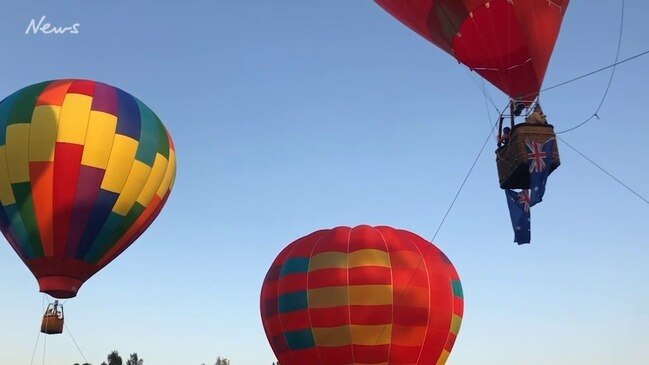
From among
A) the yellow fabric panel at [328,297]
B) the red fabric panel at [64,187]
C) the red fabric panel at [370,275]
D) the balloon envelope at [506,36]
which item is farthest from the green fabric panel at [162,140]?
the balloon envelope at [506,36]

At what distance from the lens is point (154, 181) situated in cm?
1630

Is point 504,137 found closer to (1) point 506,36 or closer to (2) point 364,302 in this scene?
(1) point 506,36

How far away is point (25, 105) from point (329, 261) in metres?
7.89

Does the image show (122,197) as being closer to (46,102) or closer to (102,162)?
(102,162)

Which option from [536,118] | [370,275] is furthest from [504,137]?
[370,275]

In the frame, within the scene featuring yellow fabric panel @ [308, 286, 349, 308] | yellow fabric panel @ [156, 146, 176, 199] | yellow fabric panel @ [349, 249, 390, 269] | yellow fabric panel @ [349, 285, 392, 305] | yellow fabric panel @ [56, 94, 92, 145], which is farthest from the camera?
yellow fabric panel @ [349, 249, 390, 269]

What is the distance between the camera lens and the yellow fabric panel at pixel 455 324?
18.1 m

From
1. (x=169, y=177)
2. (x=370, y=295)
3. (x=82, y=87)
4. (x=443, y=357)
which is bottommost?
(x=443, y=357)

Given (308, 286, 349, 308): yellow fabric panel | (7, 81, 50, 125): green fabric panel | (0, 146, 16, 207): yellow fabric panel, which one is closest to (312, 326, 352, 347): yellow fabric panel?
(308, 286, 349, 308): yellow fabric panel

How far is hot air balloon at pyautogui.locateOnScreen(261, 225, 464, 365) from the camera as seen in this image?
16.9 metres

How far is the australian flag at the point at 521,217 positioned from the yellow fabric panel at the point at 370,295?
6621 millimetres

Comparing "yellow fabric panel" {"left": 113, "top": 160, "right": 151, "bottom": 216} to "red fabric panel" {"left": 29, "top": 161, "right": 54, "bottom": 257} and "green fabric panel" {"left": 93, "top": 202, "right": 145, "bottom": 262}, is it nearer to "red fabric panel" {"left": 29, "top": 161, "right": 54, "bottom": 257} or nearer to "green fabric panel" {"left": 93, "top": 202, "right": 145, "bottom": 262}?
"green fabric panel" {"left": 93, "top": 202, "right": 145, "bottom": 262}

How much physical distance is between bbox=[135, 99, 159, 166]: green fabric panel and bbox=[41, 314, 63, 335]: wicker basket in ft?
12.8

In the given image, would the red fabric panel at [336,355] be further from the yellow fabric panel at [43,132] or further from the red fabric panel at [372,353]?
the yellow fabric panel at [43,132]
